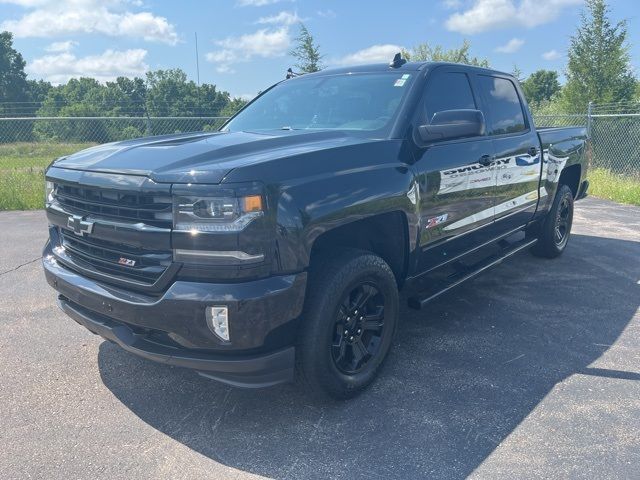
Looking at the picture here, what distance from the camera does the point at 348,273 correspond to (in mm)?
2900

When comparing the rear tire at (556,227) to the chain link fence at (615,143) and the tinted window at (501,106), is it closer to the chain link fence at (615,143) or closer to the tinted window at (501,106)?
the tinted window at (501,106)

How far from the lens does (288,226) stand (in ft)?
8.39

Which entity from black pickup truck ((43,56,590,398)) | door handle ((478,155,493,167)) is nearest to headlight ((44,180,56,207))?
black pickup truck ((43,56,590,398))

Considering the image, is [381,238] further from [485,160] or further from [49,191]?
[49,191]

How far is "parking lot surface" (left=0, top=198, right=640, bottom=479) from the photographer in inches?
101

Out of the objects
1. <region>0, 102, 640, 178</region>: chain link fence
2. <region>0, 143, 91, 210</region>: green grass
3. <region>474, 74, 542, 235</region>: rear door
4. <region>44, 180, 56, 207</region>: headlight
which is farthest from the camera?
<region>0, 102, 640, 178</region>: chain link fence

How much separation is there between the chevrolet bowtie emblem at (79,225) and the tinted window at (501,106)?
10.3 feet

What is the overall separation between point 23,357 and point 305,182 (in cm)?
247

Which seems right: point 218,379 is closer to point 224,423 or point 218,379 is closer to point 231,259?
point 224,423

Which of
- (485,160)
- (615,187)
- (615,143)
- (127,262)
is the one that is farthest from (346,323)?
(615,143)

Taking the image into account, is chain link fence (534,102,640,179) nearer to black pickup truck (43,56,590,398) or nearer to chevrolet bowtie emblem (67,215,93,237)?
black pickup truck (43,56,590,398)

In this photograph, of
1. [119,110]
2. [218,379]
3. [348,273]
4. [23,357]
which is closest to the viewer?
[218,379]

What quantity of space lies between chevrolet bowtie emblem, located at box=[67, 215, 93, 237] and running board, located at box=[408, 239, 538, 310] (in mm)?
2038

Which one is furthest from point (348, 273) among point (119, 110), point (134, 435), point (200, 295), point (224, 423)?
point (119, 110)
